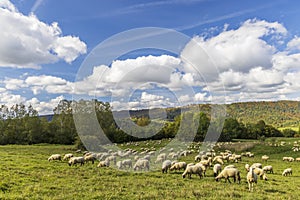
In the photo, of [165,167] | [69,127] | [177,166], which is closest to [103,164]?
[165,167]

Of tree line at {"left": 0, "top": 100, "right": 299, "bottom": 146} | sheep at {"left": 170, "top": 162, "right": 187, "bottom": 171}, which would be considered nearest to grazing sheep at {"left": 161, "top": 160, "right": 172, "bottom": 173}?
sheep at {"left": 170, "top": 162, "right": 187, "bottom": 171}

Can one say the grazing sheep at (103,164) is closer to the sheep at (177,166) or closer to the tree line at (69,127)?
the sheep at (177,166)

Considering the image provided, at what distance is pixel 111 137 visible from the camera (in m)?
71.7

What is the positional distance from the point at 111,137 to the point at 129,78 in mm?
44443

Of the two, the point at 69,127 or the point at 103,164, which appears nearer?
the point at 103,164

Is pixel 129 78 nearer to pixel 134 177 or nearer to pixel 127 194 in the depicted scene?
pixel 134 177

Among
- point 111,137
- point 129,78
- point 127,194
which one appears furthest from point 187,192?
point 111,137

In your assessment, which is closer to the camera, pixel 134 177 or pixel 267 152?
pixel 134 177

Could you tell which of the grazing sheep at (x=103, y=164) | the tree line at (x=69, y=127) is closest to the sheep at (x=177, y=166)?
the grazing sheep at (x=103, y=164)

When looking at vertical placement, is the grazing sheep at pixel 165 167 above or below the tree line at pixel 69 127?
below

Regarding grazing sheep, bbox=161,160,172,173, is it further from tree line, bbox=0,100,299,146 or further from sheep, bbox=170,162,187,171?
tree line, bbox=0,100,299,146

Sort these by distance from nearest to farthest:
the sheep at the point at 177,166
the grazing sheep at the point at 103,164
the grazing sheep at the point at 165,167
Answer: the grazing sheep at the point at 165,167, the sheep at the point at 177,166, the grazing sheep at the point at 103,164

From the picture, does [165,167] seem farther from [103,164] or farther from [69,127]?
[69,127]

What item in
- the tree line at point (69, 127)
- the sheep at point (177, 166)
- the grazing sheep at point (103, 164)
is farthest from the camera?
the tree line at point (69, 127)
